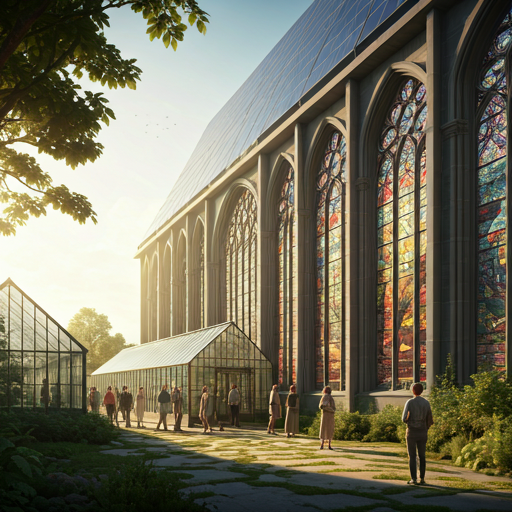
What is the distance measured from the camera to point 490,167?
1781 centimetres

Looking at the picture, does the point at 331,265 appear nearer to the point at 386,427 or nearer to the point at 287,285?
the point at 287,285

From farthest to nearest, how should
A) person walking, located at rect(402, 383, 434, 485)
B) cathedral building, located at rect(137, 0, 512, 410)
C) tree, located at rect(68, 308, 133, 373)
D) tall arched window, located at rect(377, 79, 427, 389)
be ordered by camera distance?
tree, located at rect(68, 308, 133, 373) → tall arched window, located at rect(377, 79, 427, 389) → cathedral building, located at rect(137, 0, 512, 410) → person walking, located at rect(402, 383, 434, 485)

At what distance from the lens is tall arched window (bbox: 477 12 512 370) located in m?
17.1

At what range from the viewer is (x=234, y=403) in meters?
24.3

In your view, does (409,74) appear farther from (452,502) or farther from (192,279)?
(192,279)

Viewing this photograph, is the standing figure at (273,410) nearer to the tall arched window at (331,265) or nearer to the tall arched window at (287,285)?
the tall arched window at (331,265)

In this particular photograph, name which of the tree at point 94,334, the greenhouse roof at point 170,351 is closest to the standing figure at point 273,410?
the greenhouse roof at point 170,351

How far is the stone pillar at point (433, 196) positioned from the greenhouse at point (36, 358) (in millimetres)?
11561

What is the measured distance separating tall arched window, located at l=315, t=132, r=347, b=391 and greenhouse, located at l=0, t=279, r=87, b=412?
10162mm

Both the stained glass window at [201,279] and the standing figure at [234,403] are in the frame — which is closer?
the standing figure at [234,403]

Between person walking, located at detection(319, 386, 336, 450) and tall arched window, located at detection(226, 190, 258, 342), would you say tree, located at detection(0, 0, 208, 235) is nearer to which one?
person walking, located at detection(319, 386, 336, 450)

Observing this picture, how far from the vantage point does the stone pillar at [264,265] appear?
3216cm

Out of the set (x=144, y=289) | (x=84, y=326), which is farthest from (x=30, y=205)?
(x=84, y=326)

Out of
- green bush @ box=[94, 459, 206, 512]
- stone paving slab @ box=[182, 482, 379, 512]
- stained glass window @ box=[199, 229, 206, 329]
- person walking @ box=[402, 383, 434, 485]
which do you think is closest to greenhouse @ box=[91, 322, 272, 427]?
stained glass window @ box=[199, 229, 206, 329]
